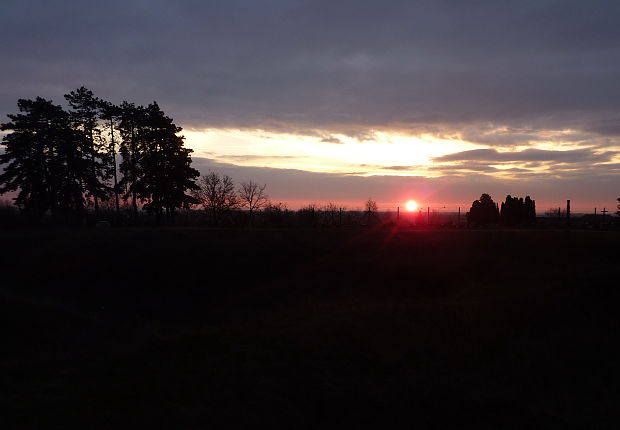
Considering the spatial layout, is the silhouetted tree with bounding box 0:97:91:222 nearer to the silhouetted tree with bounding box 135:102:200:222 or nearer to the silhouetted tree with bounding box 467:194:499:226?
the silhouetted tree with bounding box 135:102:200:222

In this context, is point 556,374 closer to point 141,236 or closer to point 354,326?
point 354,326

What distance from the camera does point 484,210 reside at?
62.4m

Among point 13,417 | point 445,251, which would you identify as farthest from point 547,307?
point 13,417

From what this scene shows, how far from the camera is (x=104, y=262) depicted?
25844 millimetres

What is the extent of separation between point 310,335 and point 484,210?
5544 centimetres

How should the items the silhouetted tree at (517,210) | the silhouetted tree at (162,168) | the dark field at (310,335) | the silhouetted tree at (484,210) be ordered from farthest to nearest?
the silhouetted tree at (484,210) → the silhouetted tree at (517,210) → the silhouetted tree at (162,168) → the dark field at (310,335)

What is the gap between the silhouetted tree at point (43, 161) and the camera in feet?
140

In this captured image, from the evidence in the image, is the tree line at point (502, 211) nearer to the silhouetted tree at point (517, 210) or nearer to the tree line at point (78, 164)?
the silhouetted tree at point (517, 210)

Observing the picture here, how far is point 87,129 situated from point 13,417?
44790 millimetres

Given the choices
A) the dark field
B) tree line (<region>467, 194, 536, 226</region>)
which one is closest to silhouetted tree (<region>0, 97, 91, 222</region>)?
the dark field

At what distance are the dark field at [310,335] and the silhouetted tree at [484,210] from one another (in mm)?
33032

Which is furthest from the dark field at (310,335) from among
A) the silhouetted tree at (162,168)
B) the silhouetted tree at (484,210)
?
the silhouetted tree at (484,210)

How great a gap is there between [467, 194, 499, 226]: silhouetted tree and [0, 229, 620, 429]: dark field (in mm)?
33032

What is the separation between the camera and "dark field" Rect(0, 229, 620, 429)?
888 cm
